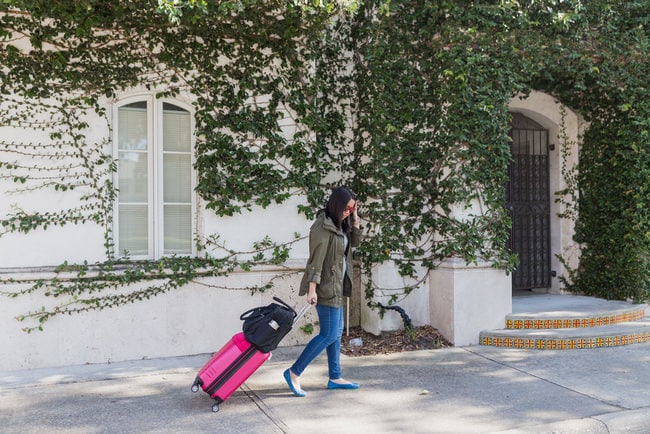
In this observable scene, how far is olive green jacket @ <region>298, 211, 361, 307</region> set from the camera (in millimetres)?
5129

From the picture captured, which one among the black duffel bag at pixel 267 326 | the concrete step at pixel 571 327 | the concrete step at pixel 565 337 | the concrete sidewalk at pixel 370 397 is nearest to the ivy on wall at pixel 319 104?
the concrete step at pixel 571 327

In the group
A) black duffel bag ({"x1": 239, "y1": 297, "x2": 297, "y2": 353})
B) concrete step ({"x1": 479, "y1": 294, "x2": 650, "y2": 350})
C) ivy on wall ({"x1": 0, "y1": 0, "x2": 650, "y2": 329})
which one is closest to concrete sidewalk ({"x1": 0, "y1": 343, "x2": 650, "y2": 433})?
concrete step ({"x1": 479, "y1": 294, "x2": 650, "y2": 350})

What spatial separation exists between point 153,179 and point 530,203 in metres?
5.91

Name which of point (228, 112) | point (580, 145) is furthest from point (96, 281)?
point (580, 145)

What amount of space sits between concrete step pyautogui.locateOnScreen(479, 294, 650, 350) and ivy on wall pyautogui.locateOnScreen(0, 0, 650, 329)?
2.63ft

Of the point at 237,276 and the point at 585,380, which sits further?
the point at 237,276

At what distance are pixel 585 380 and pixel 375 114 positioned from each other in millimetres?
3861

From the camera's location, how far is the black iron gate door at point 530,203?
9203 mm

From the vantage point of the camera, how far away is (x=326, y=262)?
525 centimetres

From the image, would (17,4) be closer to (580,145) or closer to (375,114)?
(375,114)

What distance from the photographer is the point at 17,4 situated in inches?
208

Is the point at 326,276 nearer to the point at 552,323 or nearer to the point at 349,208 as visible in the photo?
the point at 349,208

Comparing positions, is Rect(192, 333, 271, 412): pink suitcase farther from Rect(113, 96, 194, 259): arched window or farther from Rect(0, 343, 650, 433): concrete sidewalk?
Rect(113, 96, 194, 259): arched window

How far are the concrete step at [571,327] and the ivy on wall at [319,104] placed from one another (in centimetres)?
80
